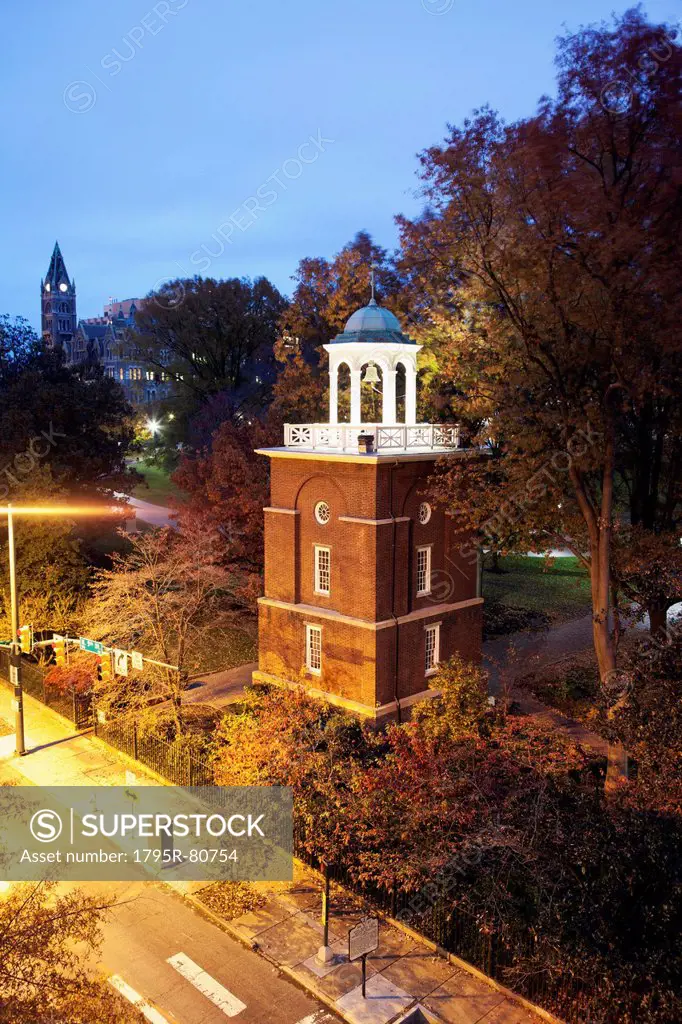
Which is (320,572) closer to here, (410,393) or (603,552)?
(410,393)

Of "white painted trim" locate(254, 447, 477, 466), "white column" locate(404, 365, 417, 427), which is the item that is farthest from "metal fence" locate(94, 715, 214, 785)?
"white column" locate(404, 365, 417, 427)

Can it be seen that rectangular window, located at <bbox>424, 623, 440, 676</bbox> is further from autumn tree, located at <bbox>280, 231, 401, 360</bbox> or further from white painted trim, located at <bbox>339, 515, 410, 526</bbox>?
autumn tree, located at <bbox>280, 231, 401, 360</bbox>

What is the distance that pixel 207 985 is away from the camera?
16.6m

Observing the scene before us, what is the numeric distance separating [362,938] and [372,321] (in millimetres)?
19648

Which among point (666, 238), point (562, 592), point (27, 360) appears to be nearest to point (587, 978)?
point (666, 238)

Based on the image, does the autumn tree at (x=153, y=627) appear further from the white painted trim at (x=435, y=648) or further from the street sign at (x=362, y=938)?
the street sign at (x=362, y=938)

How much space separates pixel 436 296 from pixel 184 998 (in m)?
24.5

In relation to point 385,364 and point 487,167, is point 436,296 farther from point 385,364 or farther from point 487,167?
point 487,167

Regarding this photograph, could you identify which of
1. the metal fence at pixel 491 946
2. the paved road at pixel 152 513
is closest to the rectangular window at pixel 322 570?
the metal fence at pixel 491 946

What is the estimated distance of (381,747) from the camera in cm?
2436

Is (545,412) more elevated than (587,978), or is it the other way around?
(545,412)

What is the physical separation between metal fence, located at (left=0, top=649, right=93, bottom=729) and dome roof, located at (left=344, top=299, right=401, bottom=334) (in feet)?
53.6

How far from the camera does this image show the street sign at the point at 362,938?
15172mm

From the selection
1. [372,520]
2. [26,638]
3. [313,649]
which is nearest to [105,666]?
[26,638]
